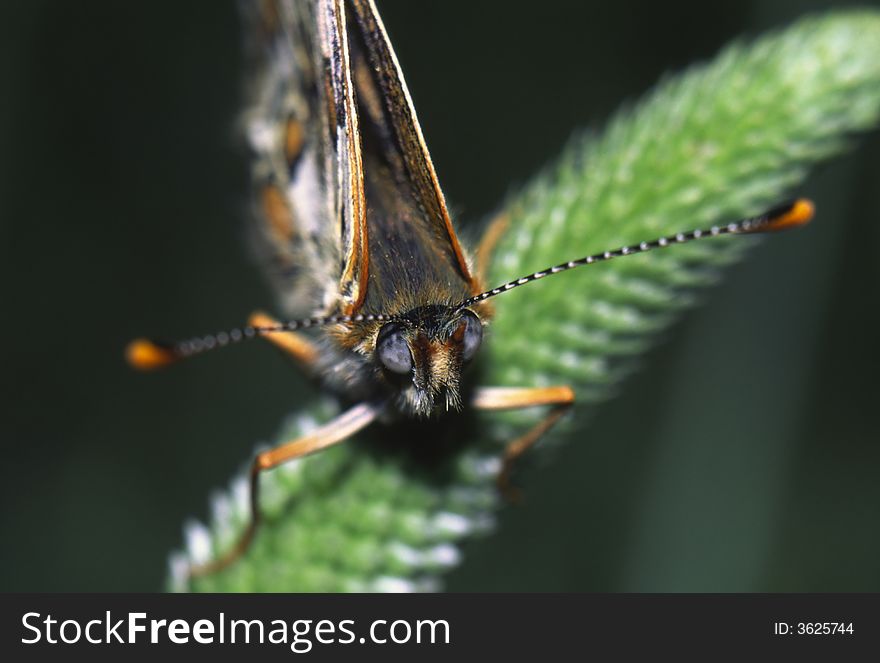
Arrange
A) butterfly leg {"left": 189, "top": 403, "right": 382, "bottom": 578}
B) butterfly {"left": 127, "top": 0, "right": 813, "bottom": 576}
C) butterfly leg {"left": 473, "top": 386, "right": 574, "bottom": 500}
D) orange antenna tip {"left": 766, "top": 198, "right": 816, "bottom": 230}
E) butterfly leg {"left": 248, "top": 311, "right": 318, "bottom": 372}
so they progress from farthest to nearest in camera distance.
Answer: butterfly leg {"left": 248, "top": 311, "right": 318, "bottom": 372} → butterfly leg {"left": 473, "top": 386, "right": 574, "bottom": 500} → butterfly leg {"left": 189, "top": 403, "right": 382, "bottom": 578} → butterfly {"left": 127, "top": 0, "right": 813, "bottom": 576} → orange antenna tip {"left": 766, "top": 198, "right": 816, "bottom": 230}

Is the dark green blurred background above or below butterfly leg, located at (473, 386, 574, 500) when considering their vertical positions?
above

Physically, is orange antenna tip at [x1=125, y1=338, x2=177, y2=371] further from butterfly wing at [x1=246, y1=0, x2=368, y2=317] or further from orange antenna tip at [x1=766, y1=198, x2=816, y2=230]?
orange antenna tip at [x1=766, y1=198, x2=816, y2=230]

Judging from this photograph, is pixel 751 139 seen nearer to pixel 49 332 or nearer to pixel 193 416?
pixel 193 416

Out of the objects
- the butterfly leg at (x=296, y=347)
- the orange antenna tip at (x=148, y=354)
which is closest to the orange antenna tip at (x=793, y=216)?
the butterfly leg at (x=296, y=347)

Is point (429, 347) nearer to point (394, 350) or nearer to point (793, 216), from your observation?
point (394, 350)

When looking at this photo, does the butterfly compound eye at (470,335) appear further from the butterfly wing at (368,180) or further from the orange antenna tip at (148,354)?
the orange antenna tip at (148,354)

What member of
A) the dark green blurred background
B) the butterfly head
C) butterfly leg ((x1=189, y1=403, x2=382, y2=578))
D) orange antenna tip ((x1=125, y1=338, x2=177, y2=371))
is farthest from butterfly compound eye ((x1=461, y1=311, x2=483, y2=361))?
the dark green blurred background

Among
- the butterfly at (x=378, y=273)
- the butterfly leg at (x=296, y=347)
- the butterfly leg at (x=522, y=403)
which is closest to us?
the butterfly at (x=378, y=273)

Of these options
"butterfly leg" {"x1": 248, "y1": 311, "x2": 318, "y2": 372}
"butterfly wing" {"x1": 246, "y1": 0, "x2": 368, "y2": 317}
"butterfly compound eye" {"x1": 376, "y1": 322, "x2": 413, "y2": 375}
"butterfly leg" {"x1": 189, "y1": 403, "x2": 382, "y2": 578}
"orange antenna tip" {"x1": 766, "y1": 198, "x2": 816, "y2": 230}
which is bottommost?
"butterfly leg" {"x1": 189, "y1": 403, "x2": 382, "y2": 578}
